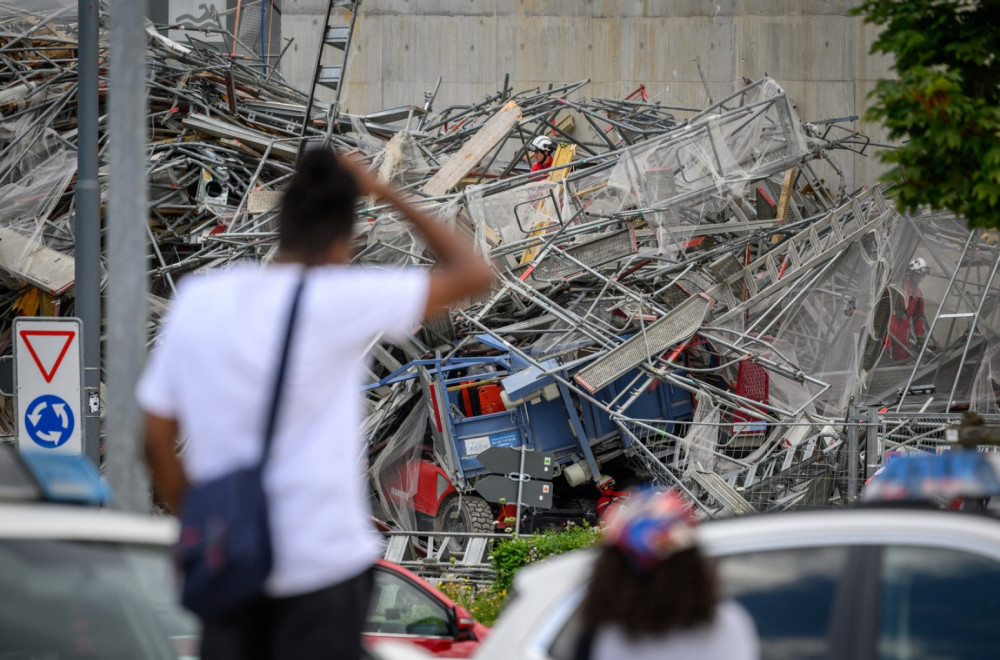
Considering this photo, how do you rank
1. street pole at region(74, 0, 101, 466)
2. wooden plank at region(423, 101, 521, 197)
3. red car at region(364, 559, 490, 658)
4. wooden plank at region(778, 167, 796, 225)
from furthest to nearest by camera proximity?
wooden plank at region(778, 167, 796, 225)
wooden plank at region(423, 101, 521, 197)
street pole at region(74, 0, 101, 466)
red car at region(364, 559, 490, 658)

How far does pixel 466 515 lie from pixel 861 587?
10.4m

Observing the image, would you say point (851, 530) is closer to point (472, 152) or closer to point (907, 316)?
point (907, 316)

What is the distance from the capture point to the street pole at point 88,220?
905cm

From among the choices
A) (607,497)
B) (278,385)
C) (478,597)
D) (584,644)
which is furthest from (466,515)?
(278,385)

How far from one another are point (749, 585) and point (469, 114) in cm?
1748

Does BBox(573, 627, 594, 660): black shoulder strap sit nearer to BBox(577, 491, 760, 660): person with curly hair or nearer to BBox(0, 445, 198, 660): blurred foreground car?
BBox(577, 491, 760, 660): person with curly hair

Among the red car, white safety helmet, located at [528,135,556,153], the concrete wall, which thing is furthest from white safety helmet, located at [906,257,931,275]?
the concrete wall

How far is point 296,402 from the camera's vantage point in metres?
2.21

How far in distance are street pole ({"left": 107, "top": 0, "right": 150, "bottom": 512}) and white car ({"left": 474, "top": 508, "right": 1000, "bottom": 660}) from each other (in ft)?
10.4

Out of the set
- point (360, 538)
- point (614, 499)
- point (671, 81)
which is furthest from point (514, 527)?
point (671, 81)

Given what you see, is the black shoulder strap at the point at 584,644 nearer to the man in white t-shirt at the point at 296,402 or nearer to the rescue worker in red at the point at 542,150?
the man in white t-shirt at the point at 296,402

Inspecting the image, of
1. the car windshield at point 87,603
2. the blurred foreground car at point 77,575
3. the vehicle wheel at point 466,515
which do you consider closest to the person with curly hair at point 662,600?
the blurred foreground car at point 77,575

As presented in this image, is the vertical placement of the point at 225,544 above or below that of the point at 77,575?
above

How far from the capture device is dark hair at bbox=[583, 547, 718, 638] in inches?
99.0
